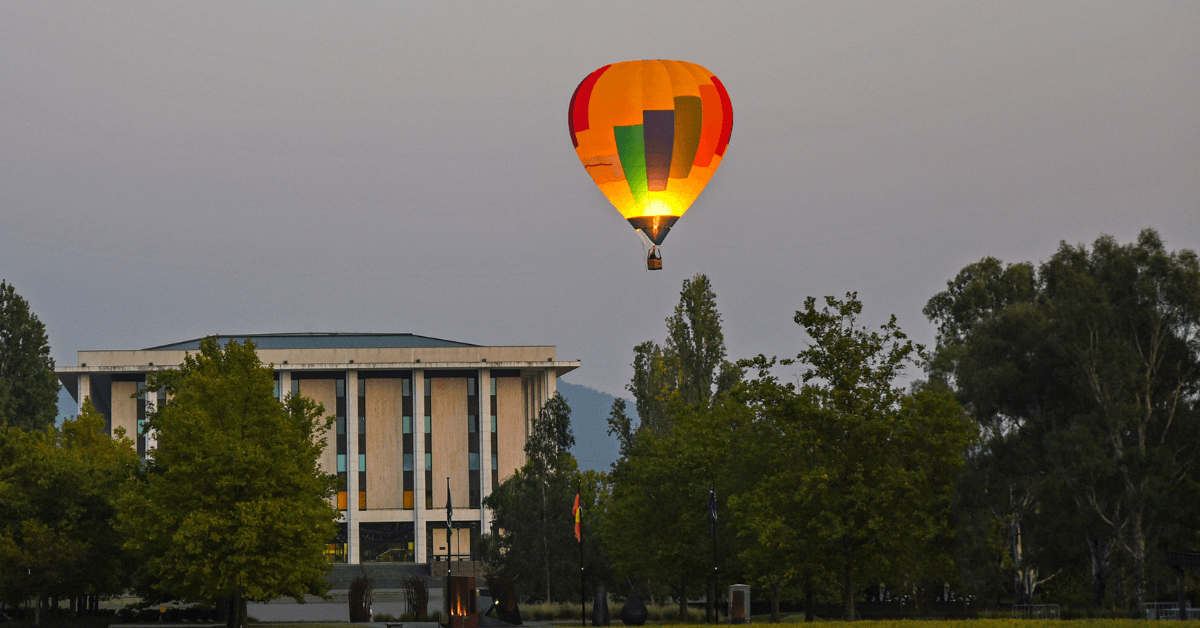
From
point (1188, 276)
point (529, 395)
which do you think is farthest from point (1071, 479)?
point (529, 395)

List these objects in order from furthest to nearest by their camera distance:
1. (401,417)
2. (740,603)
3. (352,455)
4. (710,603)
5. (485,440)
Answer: (401,417) < (485,440) < (352,455) < (710,603) < (740,603)

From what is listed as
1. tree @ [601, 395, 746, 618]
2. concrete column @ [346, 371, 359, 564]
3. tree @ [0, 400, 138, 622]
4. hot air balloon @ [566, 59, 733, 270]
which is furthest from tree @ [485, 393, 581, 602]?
concrete column @ [346, 371, 359, 564]

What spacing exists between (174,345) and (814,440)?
3696 inches

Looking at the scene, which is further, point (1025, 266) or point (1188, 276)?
point (1025, 266)

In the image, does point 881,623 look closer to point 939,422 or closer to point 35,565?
point 939,422

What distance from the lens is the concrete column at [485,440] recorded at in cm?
11819

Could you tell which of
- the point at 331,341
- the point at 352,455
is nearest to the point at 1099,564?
the point at 352,455

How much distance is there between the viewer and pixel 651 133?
1537 inches

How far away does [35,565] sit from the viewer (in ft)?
156

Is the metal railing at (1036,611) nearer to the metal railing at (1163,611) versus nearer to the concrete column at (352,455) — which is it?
the metal railing at (1163,611)

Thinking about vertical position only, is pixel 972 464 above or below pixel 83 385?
below

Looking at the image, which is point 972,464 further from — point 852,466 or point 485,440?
point 485,440

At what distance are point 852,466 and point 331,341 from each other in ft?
296

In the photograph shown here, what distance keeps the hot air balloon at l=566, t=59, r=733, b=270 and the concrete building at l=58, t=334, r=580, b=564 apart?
80.2 m
